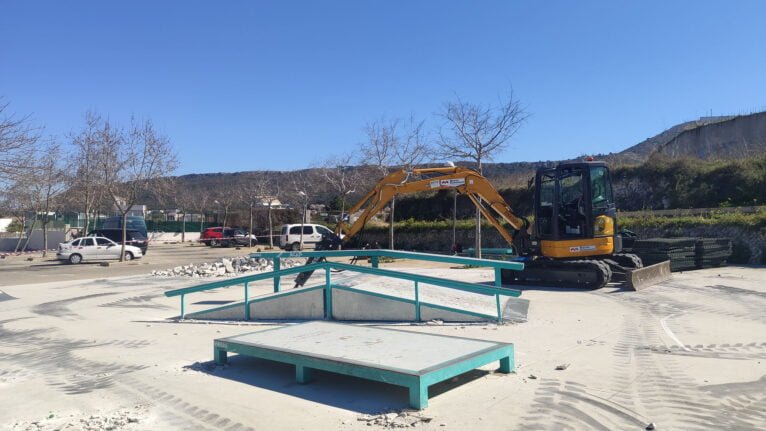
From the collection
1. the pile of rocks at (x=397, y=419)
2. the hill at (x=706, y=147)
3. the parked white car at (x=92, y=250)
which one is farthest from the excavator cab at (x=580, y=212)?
the parked white car at (x=92, y=250)

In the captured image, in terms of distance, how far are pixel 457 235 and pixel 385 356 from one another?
29.0m

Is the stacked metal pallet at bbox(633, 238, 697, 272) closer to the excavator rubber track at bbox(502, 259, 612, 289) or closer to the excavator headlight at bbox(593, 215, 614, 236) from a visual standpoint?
the excavator headlight at bbox(593, 215, 614, 236)

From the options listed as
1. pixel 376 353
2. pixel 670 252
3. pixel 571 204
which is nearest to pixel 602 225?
pixel 571 204

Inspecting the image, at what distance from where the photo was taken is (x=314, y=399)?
228 inches

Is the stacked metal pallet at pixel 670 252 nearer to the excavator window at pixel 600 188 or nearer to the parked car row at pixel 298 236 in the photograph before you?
the excavator window at pixel 600 188

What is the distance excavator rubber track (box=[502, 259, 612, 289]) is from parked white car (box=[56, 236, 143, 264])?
23.2m

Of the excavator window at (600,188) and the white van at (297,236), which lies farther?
the white van at (297,236)

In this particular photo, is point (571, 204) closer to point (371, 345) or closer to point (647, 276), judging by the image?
point (647, 276)

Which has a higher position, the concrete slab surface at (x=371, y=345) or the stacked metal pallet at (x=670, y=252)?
the stacked metal pallet at (x=670, y=252)

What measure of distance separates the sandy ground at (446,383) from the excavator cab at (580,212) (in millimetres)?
3659

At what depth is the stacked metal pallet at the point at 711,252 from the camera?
2022 cm

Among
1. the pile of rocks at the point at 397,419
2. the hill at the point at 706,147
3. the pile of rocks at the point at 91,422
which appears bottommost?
the pile of rocks at the point at 91,422

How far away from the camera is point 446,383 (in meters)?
6.18

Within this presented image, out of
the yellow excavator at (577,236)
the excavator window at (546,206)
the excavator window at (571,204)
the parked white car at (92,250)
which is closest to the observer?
the yellow excavator at (577,236)
